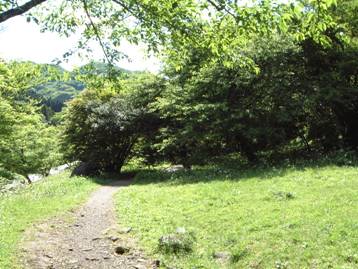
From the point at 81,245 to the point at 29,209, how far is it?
16.2 feet

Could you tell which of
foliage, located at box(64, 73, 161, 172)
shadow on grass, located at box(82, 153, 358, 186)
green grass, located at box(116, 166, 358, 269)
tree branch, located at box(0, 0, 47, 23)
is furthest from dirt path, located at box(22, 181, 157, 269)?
foliage, located at box(64, 73, 161, 172)

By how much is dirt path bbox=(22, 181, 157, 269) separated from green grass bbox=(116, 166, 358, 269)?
556mm

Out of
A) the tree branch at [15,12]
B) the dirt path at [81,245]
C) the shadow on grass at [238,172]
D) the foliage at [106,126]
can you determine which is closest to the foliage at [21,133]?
the foliage at [106,126]

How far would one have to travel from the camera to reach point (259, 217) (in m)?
14.0

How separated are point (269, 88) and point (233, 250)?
639 inches

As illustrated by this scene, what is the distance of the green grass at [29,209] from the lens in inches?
509

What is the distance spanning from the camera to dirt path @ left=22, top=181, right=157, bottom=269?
1261 centimetres

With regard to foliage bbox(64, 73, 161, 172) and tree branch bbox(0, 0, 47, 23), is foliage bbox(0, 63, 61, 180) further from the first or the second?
tree branch bbox(0, 0, 47, 23)

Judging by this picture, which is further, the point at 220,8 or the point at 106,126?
the point at 106,126

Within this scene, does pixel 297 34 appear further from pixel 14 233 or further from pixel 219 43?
pixel 14 233

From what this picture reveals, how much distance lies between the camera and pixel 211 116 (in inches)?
1059

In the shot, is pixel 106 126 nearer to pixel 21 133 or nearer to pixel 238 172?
pixel 21 133

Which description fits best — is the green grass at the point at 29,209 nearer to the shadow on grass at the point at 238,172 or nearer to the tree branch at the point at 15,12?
the shadow on grass at the point at 238,172

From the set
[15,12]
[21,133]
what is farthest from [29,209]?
[21,133]
